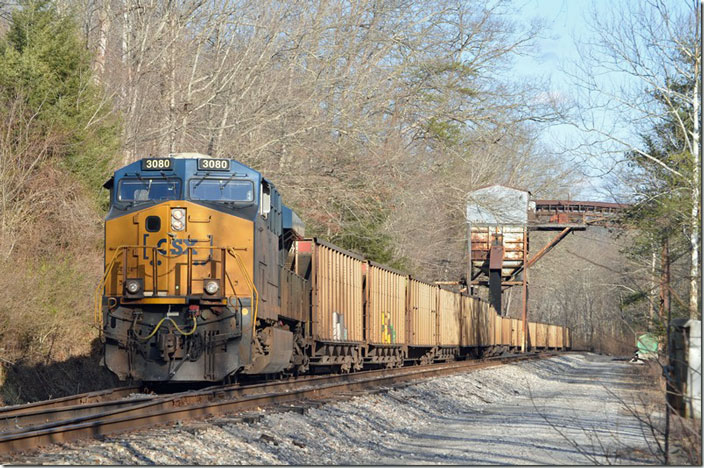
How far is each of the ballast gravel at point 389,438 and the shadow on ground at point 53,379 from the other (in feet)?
20.7

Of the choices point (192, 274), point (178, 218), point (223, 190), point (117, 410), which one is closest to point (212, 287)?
point (192, 274)

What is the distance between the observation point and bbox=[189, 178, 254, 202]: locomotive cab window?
1352cm

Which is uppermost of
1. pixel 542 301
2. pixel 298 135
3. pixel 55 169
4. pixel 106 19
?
pixel 106 19

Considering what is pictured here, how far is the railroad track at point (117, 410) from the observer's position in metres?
8.20

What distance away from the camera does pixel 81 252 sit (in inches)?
830

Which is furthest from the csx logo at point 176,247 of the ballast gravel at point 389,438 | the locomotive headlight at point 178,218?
the ballast gravel at point 389,438

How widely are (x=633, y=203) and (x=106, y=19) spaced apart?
17.5 m

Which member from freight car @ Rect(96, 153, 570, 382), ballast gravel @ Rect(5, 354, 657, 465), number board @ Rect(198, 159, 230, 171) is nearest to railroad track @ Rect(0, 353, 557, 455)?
ballast gravel @ Rect(5, 354, 657, 465)

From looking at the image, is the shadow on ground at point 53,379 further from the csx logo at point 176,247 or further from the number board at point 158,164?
the number board at point 158,164

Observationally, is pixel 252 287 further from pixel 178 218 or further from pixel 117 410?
pixel 117 410

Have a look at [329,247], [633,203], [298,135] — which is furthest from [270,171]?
[633,203]

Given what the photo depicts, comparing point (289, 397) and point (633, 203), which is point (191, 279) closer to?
point (289, 397)

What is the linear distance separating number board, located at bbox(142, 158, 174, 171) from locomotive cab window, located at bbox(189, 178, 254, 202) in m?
0.45

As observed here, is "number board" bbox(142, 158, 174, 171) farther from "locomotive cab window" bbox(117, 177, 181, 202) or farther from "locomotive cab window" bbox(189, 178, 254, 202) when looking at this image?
"locomotive cab window" bbox(189, 178, 254, 202)
